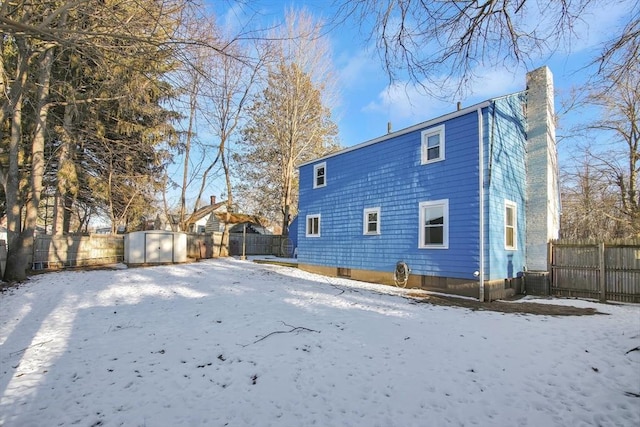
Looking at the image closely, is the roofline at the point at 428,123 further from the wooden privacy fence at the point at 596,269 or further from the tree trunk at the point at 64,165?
the tree trunk at the point at 64,165

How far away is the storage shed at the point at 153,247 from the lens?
1655 centimetres

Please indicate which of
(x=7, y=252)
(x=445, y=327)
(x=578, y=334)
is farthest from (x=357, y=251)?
(x=7, y=252)

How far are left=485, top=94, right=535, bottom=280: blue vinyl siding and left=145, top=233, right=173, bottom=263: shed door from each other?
1521 centimetres

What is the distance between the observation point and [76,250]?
1520 cm

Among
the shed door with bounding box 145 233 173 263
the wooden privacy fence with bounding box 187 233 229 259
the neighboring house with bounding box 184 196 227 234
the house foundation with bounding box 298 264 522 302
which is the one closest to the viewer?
the house foundation with bounding box 298 264 522 302

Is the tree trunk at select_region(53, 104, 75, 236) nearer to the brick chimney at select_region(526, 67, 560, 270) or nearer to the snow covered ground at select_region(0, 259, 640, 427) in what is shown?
the snow covered ground at select_region(0, 259, 640, 427)

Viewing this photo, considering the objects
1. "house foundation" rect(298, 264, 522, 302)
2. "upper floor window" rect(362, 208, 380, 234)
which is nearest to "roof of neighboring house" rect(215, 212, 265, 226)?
"house foundation" rect(298, 264, 522, 302)

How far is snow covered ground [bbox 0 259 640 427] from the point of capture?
3141mm

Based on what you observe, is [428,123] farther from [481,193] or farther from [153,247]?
[153,247]

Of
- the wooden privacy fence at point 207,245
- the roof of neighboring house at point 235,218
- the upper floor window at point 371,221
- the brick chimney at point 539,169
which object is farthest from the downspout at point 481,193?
the roof of neighboring house at point 235,218

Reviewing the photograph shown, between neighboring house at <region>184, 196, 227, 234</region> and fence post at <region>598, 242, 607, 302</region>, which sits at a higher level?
neighboring house at <region>184, 196, 227, 234</region>

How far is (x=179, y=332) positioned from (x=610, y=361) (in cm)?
624

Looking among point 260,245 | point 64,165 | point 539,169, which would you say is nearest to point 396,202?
point 539,169

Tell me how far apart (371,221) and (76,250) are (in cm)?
1347
